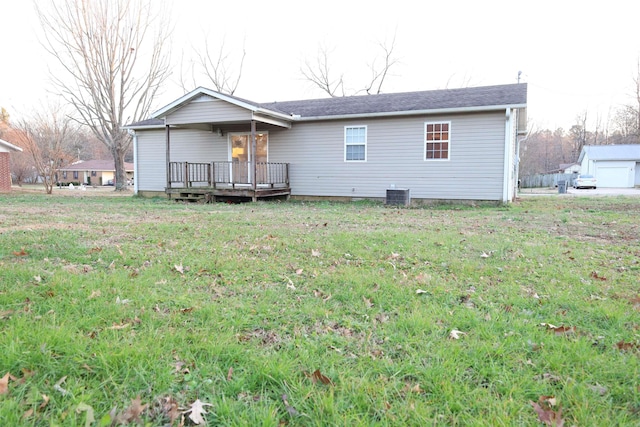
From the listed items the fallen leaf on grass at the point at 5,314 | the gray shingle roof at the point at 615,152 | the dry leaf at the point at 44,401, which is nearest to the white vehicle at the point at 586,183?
the gray shingle roof at the point at 615,152

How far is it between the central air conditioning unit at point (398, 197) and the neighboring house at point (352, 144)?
2.76 feet

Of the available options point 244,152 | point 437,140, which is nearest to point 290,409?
point 437,140

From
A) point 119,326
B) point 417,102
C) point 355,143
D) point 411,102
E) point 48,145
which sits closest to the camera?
point 119,326

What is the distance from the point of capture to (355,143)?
44.7 ft

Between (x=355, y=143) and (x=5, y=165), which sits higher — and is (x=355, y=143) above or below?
above

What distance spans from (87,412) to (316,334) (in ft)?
4.57

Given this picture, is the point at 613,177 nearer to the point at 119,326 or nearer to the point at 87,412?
the point at 119,326

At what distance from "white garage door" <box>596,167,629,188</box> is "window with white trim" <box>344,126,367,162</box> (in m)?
32.2

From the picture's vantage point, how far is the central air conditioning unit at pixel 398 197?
12203 millimetres

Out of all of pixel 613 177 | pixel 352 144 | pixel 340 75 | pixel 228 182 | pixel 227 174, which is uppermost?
pixel 340 75

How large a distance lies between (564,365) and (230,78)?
103 feet

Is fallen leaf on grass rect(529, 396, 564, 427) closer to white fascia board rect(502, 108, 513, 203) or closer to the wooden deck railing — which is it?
white fascia board rect(502, 108, 513, 203)

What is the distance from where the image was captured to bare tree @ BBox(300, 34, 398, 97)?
99.7ft

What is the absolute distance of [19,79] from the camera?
23188 millimetres
